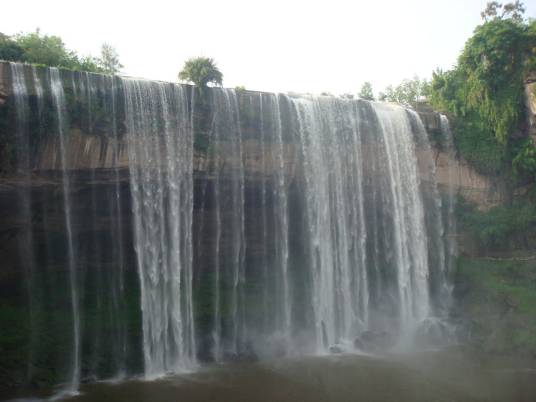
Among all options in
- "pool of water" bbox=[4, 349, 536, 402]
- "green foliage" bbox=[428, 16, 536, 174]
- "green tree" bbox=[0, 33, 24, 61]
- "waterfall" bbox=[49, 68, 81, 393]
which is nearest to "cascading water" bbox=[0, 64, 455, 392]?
"waterfall" bbox=[49, 68, 81, 393]

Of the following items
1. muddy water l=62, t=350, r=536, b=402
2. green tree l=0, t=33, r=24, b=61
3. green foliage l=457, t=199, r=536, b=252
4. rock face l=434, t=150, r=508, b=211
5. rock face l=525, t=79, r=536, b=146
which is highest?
green tree l=0, t=33, r=24, b=61

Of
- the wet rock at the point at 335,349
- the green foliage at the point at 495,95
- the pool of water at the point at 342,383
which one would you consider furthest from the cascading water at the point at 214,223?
the green foliage at the point at 495,95

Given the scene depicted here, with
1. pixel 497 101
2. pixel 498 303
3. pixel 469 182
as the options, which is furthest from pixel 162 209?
pixel 497 101

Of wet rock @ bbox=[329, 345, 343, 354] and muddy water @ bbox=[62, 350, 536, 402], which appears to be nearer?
muddy water @ bbox=[62, 350, 536, 402]

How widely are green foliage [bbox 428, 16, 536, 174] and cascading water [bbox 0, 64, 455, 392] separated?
5.14 feet

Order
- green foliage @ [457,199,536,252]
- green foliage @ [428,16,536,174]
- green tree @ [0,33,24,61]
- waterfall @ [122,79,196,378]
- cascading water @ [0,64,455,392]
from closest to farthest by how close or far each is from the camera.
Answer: cascading water @ [0,64,455,392] < waterfall @ [122,79,196,378] < green tree @ [0,33,24,61] < green foliage @ [457,199,536,252] < green foliage @ [428,16,536,174]

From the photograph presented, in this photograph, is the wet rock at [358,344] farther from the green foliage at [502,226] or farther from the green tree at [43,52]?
the green tree at [43,52]

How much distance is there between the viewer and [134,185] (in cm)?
1535

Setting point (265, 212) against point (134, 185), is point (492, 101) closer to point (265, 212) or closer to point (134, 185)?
point (265, 212)

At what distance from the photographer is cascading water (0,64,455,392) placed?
14797 mm

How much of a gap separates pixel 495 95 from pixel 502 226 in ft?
17.8

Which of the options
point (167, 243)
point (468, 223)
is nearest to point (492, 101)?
point (468, 223)

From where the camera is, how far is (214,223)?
17781 millimetres

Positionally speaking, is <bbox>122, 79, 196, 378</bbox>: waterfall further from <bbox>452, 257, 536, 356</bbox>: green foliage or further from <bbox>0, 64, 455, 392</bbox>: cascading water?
<bbox>452, 257, 536, 356</bbox>: green foliage
